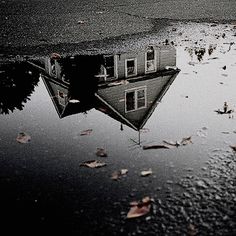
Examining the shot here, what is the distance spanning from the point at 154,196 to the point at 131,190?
21cm

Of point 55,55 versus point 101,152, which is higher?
point 55,55

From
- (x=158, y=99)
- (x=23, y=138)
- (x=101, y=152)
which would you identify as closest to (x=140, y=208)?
(x=101, y=152)

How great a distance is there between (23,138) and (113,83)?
2075 millimetres

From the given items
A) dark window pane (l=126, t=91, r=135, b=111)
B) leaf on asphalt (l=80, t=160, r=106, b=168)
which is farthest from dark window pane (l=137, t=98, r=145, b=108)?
leaf on asphalt (l=80, t=160, r=106, b=168)

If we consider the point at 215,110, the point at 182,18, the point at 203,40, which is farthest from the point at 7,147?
the point at 182,18

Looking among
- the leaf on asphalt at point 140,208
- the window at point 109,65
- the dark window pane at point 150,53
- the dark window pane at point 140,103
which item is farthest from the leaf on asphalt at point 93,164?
the dark window pane at point 150,53

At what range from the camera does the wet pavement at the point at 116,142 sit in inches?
103

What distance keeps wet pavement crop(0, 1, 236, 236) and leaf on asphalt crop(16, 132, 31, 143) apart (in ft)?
0.04

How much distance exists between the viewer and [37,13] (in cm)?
1127

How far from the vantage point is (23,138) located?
3898mm

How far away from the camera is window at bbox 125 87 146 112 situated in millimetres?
4825

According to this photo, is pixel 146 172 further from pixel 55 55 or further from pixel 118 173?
pixel 55 55

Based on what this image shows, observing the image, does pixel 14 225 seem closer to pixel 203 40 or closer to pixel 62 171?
pixel 62 171

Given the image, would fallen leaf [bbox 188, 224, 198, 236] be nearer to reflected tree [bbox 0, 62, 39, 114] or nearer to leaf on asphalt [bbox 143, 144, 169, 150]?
leaf on asphalt [bbox 143, 144, 169, 150]
